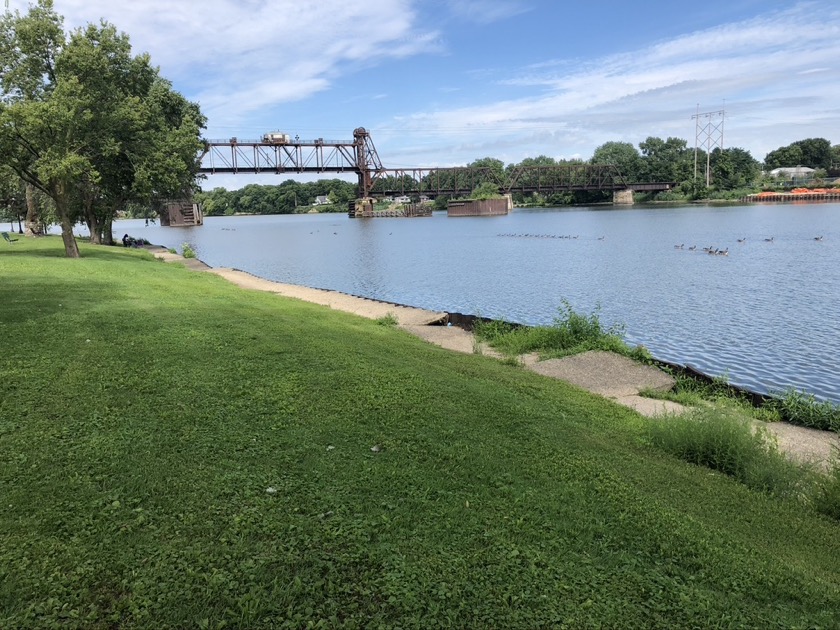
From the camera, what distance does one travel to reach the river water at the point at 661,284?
1548 centimetres

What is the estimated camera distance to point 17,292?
40.7 feet

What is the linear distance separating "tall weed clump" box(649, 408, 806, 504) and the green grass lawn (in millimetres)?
306

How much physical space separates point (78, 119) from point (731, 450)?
2537 centimetres

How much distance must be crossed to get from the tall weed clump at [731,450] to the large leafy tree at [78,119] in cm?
2191

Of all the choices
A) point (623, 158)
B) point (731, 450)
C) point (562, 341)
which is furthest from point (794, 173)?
point (731, 450)

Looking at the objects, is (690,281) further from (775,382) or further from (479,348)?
(479,348)

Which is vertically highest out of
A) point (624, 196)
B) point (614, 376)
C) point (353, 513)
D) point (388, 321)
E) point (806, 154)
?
point (806, 154)

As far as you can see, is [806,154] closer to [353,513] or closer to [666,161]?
[666,161]

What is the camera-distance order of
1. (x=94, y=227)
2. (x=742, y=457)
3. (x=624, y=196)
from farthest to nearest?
(x=624, y=196) < (x=94, y=227) < (x=742, y=457)

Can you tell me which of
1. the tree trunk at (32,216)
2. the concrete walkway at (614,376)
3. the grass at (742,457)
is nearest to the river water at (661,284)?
the concrete walkway at (614,376)

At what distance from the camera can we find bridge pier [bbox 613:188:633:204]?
15875 centimetres

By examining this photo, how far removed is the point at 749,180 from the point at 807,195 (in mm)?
25747

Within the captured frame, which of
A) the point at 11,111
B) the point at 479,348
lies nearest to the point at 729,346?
the point at 479,348

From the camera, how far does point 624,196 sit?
160 m
